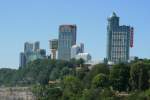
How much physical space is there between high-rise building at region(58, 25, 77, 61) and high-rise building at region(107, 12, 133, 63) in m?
14.4

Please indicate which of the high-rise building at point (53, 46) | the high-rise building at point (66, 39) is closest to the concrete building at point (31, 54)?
the high-rise building at point (53, 46)

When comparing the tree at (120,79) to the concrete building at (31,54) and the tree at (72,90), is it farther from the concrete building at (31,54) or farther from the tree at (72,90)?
the concrete building at (31,54)

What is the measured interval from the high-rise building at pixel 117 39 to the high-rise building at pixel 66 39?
14.4 m

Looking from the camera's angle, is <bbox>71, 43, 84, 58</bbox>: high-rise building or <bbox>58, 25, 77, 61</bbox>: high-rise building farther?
<bbox>58, 25, 77, 61</bbox>: high-rise building

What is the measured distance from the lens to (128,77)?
66562mm

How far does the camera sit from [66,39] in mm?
185000

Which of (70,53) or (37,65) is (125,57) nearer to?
(70,53)

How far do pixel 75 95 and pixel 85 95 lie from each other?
454cm

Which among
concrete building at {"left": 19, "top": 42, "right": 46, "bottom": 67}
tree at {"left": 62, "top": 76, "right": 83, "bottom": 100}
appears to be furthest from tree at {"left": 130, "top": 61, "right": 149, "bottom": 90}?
concrete building at {"left": 19, "top": 42, "right": 46, "bottom": 67}

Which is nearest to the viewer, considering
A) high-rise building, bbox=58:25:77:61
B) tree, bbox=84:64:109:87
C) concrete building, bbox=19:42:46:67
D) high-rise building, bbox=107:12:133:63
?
tree, bbox=84:64:109:87

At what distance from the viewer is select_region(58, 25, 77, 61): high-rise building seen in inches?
7011

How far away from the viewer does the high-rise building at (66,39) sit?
178075 mm

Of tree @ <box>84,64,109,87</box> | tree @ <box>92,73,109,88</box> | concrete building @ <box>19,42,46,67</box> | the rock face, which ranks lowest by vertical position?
the rock face

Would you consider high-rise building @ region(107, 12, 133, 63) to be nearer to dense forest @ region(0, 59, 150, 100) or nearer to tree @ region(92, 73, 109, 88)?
dense forest @ region(0, 59, 150, 100)
